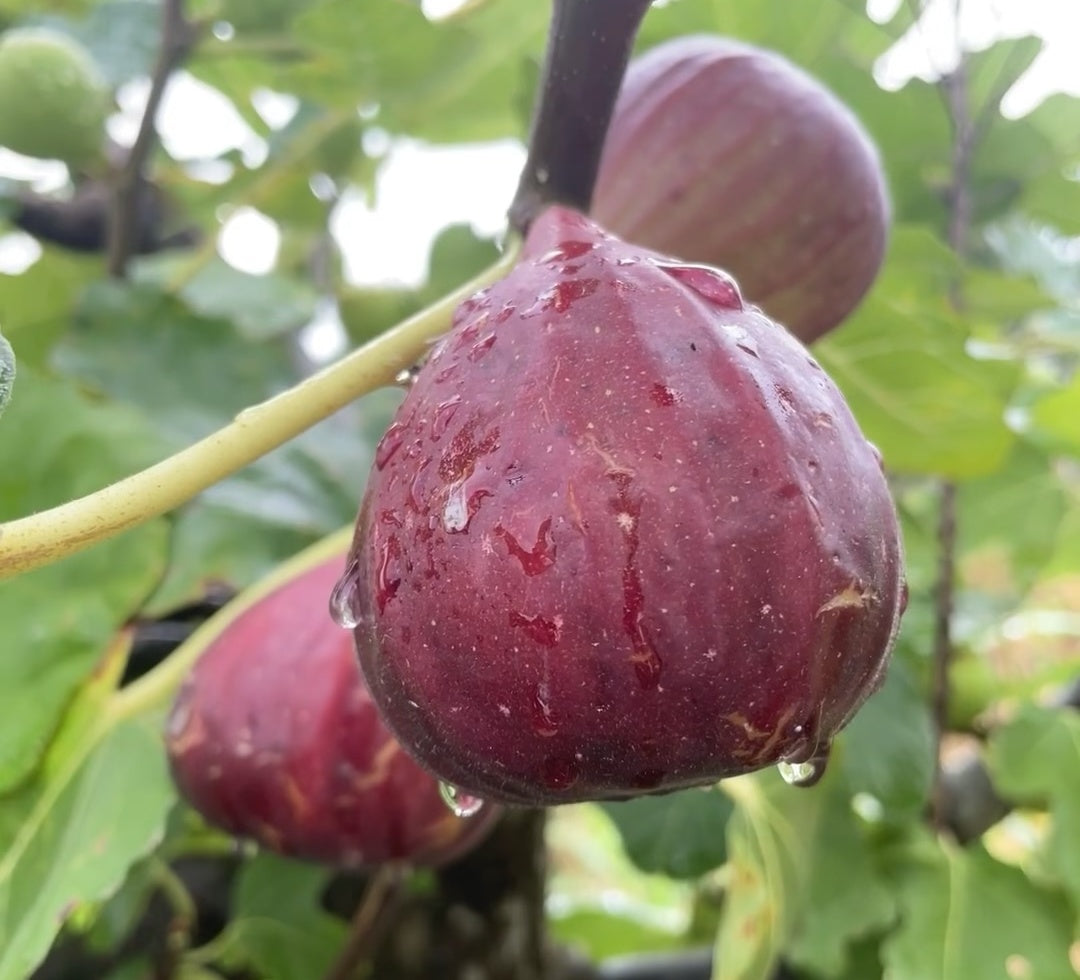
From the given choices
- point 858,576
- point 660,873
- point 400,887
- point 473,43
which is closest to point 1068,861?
point 660,873

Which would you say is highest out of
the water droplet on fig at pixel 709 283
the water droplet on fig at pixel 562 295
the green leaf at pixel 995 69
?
the water droplet on fig at pixel 562 295

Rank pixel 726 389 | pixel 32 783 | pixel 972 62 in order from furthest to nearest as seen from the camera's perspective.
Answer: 1. pixel 972 62
2. pixel 32 783
3. pixel 726 389

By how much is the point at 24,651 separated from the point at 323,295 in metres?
0.53

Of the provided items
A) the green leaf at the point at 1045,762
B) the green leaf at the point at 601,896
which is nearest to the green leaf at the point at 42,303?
the green leaf at the point at 601,896

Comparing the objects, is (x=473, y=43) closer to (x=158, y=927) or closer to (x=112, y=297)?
(x=112, y=297)

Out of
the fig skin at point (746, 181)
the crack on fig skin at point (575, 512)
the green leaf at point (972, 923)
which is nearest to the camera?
the crack on fig skin at point (575, 512)

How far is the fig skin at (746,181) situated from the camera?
408 millimetres

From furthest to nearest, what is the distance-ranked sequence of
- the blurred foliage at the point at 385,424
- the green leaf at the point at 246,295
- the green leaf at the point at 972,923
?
the green leaf at the point at 246,295, the green leaf at the point at 972,923, the blurred foliage at the point at 385,424

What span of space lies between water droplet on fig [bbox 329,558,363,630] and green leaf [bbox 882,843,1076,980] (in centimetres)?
45

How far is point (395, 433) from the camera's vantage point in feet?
0.85

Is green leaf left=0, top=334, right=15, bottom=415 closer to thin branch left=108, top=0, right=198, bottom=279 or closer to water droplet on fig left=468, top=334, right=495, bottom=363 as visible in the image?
water droplet on fig left=468, top=334, right=495, bottom=363

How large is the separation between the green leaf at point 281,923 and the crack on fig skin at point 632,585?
0.57 metres

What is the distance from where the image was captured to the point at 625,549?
0.74 ft

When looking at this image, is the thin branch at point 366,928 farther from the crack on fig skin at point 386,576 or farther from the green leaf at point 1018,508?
the green leaf at point 1018,508
